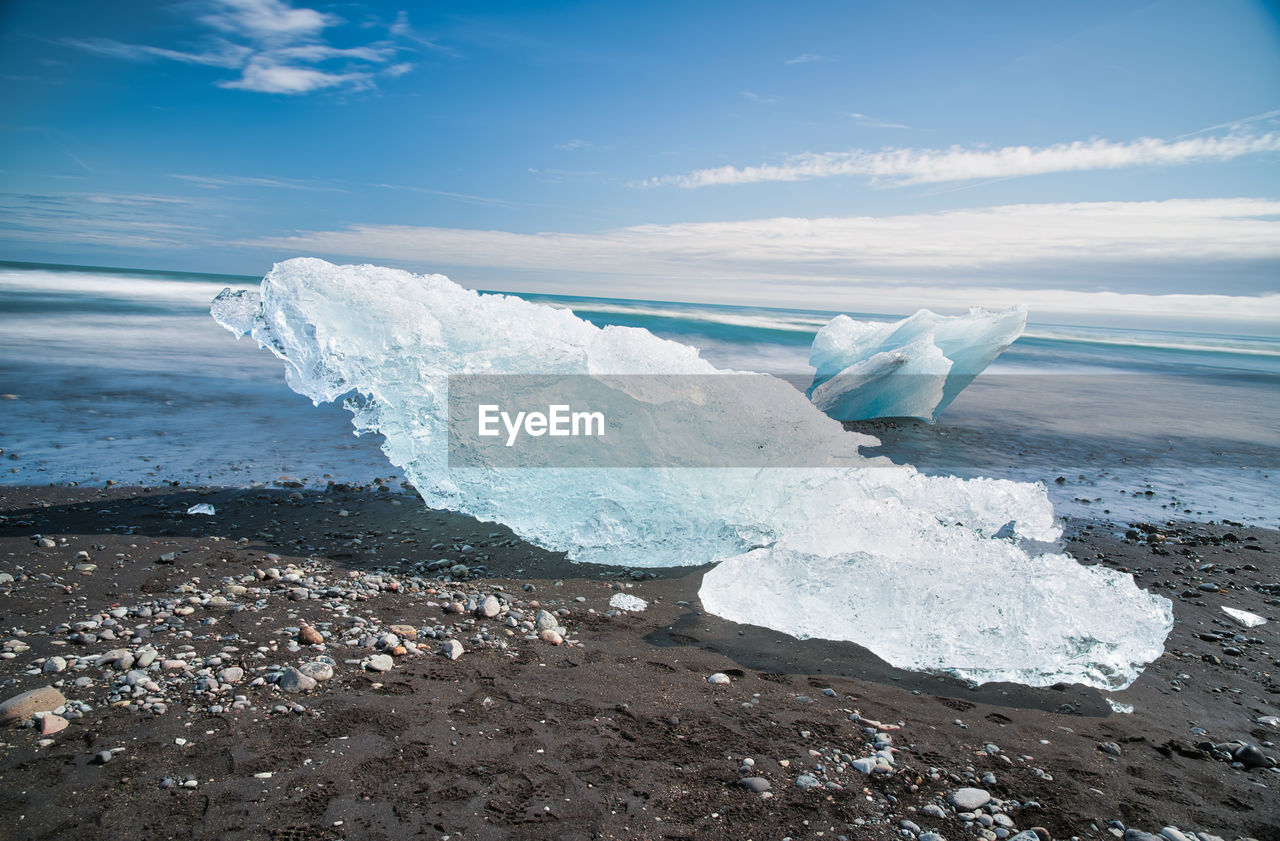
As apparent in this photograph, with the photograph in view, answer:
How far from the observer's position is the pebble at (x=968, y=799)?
2.65 meters

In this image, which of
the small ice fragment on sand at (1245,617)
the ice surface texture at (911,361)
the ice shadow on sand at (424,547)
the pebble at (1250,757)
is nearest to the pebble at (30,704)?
the ice shadow on sand at (424,547)

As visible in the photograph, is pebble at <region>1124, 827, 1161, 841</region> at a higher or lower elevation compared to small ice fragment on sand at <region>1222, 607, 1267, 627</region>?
higher

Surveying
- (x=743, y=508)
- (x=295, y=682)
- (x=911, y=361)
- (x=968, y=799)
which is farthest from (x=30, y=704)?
(x=911, y=361)

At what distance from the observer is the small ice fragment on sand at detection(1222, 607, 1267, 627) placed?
15.4 feet

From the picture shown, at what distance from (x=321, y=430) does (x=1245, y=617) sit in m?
10.2

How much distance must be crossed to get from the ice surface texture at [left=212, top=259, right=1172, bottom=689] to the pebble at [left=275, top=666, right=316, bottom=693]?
2.27m

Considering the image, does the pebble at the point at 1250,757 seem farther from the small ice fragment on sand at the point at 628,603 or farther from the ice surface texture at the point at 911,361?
the ice surface texture at the point at 911,361

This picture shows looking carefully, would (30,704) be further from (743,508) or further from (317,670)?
(743,508)

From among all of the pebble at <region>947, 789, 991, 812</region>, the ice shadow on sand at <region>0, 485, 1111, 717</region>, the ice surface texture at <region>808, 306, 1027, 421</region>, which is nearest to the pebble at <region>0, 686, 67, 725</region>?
the ice shadow on sand at <region>0, 485, 1111, 717</region>

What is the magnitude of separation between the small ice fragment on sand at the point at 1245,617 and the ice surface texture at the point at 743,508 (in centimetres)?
112

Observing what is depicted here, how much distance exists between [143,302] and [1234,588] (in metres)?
37.6

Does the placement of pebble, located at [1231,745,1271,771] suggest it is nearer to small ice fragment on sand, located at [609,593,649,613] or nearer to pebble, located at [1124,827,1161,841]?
pebble, located at [1124,827,1161,841]

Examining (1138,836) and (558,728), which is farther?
(558,728)

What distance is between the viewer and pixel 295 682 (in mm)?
3168
